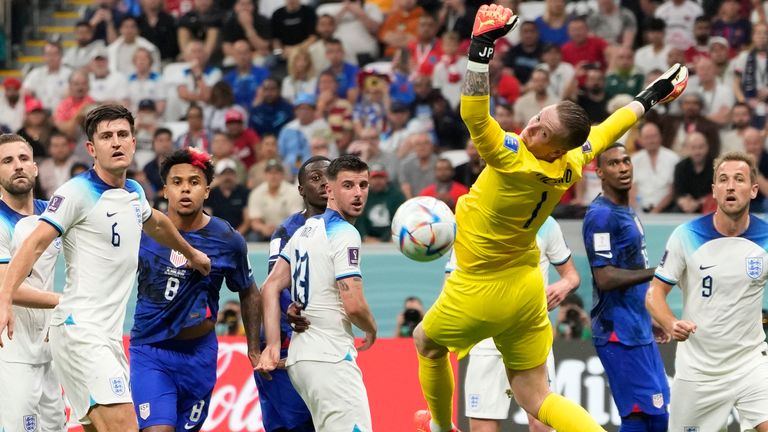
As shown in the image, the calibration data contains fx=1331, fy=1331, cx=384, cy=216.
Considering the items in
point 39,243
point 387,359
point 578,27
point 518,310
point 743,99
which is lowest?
point 387,359

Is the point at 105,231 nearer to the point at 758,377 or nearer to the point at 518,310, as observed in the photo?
the point at 518,310

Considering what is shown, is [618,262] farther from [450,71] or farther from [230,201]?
[450,71]

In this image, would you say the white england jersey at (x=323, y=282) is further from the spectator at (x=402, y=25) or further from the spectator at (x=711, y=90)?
the spectator at (x=402, y=25)

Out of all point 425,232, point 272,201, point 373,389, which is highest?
point 272,201

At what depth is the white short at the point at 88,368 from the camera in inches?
335

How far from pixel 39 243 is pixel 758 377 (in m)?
5.17

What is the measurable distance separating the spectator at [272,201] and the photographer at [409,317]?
234 centimetres

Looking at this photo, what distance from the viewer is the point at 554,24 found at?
18516 mm

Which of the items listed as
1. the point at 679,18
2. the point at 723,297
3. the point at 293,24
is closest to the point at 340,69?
the point at 293,24

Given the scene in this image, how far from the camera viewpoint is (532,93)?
17.2 meters

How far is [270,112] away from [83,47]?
13.1ft

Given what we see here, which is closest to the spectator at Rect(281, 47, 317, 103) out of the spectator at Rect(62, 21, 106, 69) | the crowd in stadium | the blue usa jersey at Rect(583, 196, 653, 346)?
the crowd in stadium

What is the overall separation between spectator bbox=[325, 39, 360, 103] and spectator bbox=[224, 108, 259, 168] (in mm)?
1524

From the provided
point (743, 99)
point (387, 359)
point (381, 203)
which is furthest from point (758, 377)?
point (743, 99)
